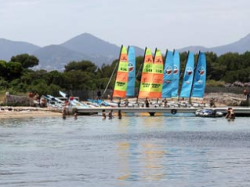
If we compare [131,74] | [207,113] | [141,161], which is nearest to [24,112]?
[131,74]

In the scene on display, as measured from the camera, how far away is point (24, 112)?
89.2 m

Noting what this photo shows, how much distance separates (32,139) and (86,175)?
21.8m

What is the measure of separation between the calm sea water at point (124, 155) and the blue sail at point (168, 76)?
31676 millimetres

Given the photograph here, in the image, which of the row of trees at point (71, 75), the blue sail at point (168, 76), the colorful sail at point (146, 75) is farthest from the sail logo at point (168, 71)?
the row of trees at point (71, 75)

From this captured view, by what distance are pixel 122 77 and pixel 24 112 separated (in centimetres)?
1667

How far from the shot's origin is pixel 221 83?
154 m

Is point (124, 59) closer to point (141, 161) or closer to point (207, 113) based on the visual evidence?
point (207, 113)

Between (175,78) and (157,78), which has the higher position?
(175,78)

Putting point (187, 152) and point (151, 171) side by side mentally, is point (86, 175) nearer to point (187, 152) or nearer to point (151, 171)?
point (151, 171)

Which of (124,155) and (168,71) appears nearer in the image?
(124,155)

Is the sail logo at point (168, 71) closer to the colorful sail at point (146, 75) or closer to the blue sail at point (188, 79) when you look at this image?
the blue sail at point (188, 79)

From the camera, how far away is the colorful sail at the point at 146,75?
104 meters

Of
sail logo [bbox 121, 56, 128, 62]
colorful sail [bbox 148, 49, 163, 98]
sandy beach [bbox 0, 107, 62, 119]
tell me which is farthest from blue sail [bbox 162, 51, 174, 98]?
sandy beach [bbox 0, 107, 62, 119]

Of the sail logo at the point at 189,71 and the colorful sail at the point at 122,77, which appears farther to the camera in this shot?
the sail logo at the point at 189,71
